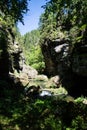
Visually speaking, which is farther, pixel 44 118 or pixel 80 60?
pixel 80 60

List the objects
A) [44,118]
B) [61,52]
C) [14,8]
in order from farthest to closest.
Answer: [61,52], [14,8], [44,118]

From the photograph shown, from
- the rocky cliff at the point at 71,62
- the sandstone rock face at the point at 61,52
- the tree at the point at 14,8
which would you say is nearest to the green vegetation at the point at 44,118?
the tree at the point at 14,8

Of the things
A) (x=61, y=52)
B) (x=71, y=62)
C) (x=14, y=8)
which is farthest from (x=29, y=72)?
(x=14, y=8)

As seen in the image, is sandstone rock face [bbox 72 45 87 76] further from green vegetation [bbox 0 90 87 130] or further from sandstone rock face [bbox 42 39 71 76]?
green vegetation [bbox 0 90 87 130]

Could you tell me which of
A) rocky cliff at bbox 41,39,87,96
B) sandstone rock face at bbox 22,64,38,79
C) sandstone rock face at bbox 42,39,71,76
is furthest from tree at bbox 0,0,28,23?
sandstone rock face at bbox 22,64,38,79

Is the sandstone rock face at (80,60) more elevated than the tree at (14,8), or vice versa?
the tree at (14,8)

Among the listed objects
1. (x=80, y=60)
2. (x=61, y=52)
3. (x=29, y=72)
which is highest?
(x=61, y=52)

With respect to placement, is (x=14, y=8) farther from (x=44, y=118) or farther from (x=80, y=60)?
(x=80, y=60)

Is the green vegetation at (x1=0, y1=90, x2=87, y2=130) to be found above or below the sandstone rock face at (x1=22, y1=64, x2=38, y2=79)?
above

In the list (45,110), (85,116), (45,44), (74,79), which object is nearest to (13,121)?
(45,110)

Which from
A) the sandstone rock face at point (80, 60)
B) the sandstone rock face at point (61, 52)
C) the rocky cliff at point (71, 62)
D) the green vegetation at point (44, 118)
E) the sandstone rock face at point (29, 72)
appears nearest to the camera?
the green vegetation at point (44, 118)

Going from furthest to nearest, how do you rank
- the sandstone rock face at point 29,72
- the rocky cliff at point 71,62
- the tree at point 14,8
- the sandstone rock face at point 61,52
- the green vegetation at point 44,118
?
the sandstone rock face at point 29,72
the sandstone rock face at point 61,52
the rocky cliff at point 71,62
the tree at point 14,8
the green vegetation at point 44,118

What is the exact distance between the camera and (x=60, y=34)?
38.5 metres

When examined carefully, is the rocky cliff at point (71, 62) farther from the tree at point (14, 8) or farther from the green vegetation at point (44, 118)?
the green vegetation at point (44, 118)
